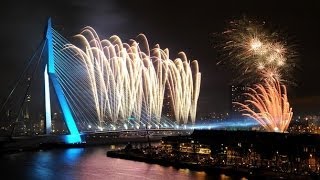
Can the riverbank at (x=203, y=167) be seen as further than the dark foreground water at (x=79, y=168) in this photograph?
No

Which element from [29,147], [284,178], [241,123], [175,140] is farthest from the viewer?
[241,123]

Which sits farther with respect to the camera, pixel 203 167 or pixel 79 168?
pixel 203 167

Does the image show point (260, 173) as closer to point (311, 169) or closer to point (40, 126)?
point (311, 169)

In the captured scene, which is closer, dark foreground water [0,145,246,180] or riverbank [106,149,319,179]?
riverbank [106,149,319,179]

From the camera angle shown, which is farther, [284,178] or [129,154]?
[129,154]

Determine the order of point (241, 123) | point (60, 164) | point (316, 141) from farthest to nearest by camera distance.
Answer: point (241, 123) → point (60, 164) → point (316, 141)

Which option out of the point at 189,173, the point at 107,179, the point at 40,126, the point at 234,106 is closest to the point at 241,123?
the point at 234,106

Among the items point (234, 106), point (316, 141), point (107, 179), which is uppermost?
point (234, 106)

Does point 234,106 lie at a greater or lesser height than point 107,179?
greater
